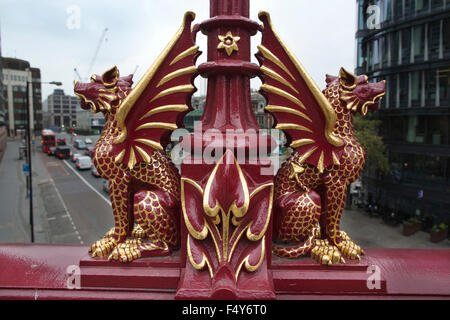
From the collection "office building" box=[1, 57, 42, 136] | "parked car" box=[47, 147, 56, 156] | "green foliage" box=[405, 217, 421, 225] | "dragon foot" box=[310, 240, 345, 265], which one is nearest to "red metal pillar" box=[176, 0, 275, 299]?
"dragon foot" box=[310, 240, 345, 265]

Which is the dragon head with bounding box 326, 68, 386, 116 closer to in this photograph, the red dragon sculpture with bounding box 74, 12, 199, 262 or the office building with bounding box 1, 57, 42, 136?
the red dragon sculpture with bounding box 74, 12, 199, 262

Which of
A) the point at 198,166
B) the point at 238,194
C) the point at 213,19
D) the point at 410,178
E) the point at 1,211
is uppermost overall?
the point at 213,19

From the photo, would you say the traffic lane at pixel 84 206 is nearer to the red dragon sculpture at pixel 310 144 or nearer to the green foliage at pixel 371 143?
the red dragon sculpture at pixel 310 144

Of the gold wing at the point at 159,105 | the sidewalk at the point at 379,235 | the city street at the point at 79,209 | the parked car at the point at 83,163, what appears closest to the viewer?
the gold wing at the point at 159,105

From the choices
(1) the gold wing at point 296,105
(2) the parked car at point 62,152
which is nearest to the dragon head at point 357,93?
(1) the gold wing at point 296,105

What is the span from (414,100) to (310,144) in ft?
46.7

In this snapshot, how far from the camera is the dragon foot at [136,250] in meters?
3.08

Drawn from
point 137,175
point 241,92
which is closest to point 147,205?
point 137,175

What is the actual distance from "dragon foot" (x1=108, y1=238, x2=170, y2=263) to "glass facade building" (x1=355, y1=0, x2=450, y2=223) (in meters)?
13.2

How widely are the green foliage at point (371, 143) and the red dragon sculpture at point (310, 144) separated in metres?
11.1

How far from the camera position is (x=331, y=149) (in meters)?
3.22

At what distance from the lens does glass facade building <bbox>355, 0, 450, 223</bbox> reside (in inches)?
542

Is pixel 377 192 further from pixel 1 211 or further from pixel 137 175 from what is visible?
pixel 1 211

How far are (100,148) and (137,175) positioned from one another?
45 centimetres
